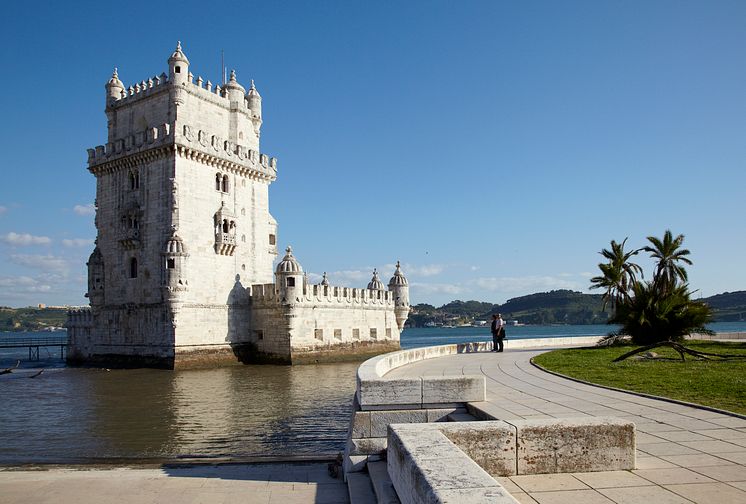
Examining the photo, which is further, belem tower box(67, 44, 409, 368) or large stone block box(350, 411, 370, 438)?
belem tower box(67, 44, 409, 368)

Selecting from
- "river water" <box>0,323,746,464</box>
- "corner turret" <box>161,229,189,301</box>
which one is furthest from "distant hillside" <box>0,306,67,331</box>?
"river water" <box>0,323,746,464</box>

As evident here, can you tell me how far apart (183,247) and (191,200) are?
10.4ft

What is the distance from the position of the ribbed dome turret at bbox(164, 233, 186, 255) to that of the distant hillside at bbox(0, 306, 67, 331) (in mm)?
153954

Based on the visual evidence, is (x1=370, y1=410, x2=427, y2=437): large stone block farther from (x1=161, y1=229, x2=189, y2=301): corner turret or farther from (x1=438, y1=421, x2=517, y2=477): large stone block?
(x1=161, y1=229, x2=189, y2=301): corner turret

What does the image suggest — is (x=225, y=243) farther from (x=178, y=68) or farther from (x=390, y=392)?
(x=390, y=392)

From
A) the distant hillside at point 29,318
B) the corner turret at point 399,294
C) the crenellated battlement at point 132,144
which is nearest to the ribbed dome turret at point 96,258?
the crenellated battlement at point 132,144

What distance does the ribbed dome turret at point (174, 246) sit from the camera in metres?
34.5

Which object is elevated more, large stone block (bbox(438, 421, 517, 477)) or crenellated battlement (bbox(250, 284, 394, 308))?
crenellated battlement (bbox(250, 284, 394, 308))

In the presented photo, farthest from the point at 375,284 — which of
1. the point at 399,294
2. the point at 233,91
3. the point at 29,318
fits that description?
the point at 29,318

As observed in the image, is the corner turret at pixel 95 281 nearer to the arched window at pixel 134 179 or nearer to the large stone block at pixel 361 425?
the arched window at pixel 134 179

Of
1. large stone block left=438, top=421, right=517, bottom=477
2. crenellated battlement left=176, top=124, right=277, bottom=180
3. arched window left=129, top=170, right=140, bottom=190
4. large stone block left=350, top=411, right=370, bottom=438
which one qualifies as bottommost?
large stone block left=350, top=411, right=370, bottom=438

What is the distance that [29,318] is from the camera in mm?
173500

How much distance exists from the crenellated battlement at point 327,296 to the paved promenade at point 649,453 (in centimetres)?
2727

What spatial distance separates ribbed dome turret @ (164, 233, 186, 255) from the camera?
3453 cm
